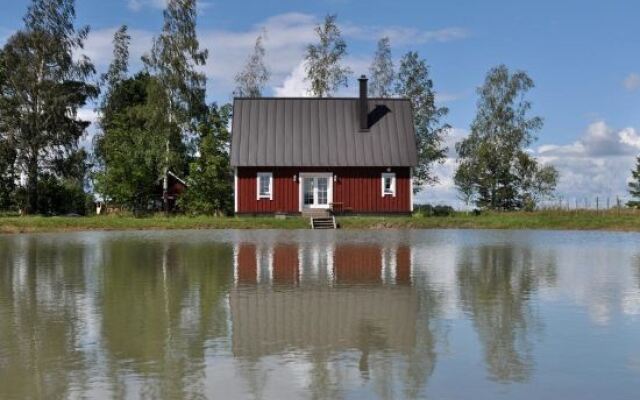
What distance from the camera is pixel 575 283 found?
14.8m

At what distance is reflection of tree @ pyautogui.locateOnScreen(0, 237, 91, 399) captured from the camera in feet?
24.4

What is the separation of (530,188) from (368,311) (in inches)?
1767

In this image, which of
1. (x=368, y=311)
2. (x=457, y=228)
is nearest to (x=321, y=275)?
(x=368, y=311)

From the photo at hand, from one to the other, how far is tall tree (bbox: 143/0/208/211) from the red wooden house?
18.5 feet

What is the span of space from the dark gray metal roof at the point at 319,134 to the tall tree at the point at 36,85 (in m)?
12.6

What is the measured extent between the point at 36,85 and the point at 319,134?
61.0 ft

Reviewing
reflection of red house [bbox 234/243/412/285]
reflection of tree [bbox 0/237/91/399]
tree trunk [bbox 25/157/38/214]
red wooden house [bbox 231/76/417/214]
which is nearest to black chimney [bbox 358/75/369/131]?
red wooden house [bbox 231/76/417/214]

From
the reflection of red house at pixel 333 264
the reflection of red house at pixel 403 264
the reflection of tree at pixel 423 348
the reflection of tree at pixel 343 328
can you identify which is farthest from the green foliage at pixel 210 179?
the reflection of tree at pixel 423 348

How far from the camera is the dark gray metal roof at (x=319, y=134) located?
42281 mm

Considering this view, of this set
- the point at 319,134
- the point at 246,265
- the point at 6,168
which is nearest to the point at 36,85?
the point at 6,168

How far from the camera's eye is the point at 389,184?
140ft

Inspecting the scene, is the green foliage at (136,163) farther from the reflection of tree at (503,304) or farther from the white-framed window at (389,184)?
the reflection of tree at (503,304)

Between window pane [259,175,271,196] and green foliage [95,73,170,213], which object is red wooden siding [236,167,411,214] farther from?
green foliage [95,73,170,213]

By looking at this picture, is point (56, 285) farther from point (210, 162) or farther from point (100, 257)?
point (210, 162)
